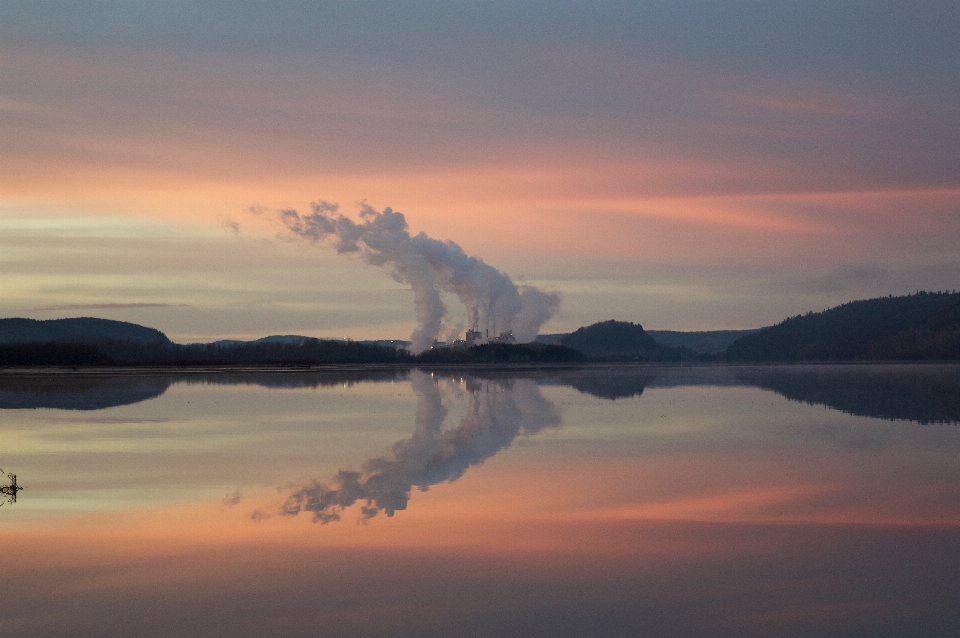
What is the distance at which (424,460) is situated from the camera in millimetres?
19781

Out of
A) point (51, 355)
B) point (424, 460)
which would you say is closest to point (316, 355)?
point (51, 355)

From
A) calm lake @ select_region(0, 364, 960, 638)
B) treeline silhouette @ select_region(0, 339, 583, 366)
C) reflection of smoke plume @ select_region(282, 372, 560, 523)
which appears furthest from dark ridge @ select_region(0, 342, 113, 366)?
calm lake @ select_region(0, 364, 960, 638)

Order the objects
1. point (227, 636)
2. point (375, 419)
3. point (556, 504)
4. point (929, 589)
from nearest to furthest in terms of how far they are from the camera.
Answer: point (227, 636), point (929, 589), point (556, 504), point (375, 419)

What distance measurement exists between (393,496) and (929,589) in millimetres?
8247

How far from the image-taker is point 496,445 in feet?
73.8

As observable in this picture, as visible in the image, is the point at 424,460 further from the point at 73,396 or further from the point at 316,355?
the point at 316,355

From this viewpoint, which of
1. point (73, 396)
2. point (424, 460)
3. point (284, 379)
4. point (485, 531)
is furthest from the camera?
point (284, 379)

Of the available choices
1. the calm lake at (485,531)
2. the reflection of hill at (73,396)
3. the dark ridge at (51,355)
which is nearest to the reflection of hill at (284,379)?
the reflection of hill at (73,396)

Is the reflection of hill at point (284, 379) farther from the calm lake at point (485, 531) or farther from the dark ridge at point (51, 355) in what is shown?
the dark ridge at point (51, 355)

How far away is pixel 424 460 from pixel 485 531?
23.7ft

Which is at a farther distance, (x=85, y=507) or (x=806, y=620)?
(x=85, y=507)

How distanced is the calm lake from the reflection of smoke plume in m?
0.10

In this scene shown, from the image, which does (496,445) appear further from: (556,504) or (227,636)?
(227,636)

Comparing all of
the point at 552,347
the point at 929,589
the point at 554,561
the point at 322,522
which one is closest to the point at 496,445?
the point at 322,522
